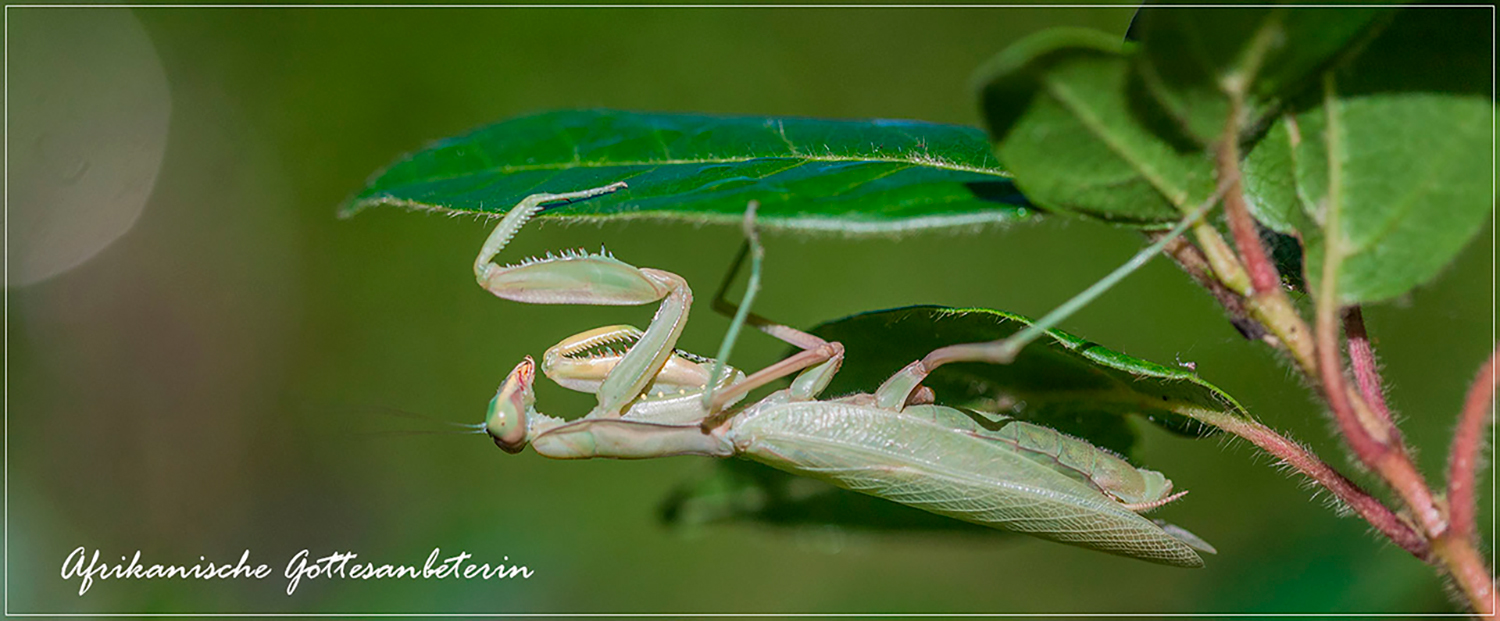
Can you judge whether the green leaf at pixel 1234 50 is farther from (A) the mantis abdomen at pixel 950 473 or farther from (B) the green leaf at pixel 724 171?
(A) the mantis abdomen at pixel 950 473

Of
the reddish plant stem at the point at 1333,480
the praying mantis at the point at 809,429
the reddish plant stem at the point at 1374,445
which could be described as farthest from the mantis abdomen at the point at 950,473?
the reddish plant stem at the point at 1374,445

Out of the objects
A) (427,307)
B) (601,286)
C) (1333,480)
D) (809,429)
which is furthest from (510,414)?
(427,307)

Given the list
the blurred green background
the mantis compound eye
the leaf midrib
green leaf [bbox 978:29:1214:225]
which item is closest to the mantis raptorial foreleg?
the leaf midrib

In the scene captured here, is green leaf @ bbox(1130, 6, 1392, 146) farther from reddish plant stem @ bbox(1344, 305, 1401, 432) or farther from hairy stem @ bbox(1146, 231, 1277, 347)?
reddish plant stem @ bbox(1344, 305, 1401, 432)

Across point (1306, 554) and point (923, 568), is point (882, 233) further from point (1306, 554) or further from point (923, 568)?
point (923, 568)

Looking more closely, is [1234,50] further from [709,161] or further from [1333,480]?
[709,161]

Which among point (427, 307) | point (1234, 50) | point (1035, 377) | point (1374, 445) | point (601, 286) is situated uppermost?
point (1234, 50)
